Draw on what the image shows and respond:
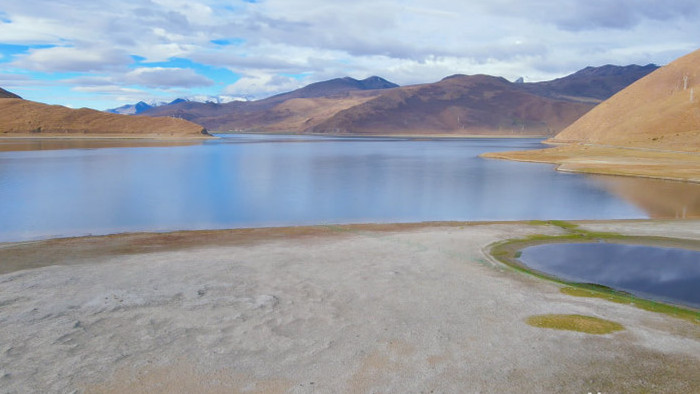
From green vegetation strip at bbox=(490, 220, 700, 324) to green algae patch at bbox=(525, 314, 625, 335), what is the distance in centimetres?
189

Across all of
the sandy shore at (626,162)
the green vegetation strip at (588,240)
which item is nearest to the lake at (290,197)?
the sandy shore at (626,162)

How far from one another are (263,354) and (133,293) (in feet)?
16.2

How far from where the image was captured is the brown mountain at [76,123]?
14700cm

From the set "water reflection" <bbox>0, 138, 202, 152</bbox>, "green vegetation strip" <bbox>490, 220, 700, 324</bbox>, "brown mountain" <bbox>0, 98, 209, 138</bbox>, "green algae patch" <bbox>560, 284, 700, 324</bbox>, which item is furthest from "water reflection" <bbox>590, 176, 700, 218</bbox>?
"brown mountain" <bbox>0, 98, 209, 138</bbox>

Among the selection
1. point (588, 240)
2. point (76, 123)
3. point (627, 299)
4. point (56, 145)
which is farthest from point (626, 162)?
point (76, 123)

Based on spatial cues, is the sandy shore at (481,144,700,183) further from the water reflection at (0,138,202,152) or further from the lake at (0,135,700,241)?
the water reflection at (0,138,202,152)

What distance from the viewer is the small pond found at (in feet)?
47.4

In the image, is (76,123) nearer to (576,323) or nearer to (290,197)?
(290,197)

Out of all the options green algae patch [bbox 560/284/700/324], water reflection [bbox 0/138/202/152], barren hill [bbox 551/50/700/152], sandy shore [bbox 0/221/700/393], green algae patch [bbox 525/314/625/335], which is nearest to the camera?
sandy shore [bbox 0/221/700/393]

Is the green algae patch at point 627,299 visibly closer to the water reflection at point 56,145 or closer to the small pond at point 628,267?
the small pond at point 628,267

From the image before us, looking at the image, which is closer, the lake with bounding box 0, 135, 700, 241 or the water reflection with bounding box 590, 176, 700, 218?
the lake with bounding box 0, 135, 700, 241

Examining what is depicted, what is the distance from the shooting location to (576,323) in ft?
35.7

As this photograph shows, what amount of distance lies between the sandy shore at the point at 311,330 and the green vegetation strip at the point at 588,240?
536mm

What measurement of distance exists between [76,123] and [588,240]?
16870cm
